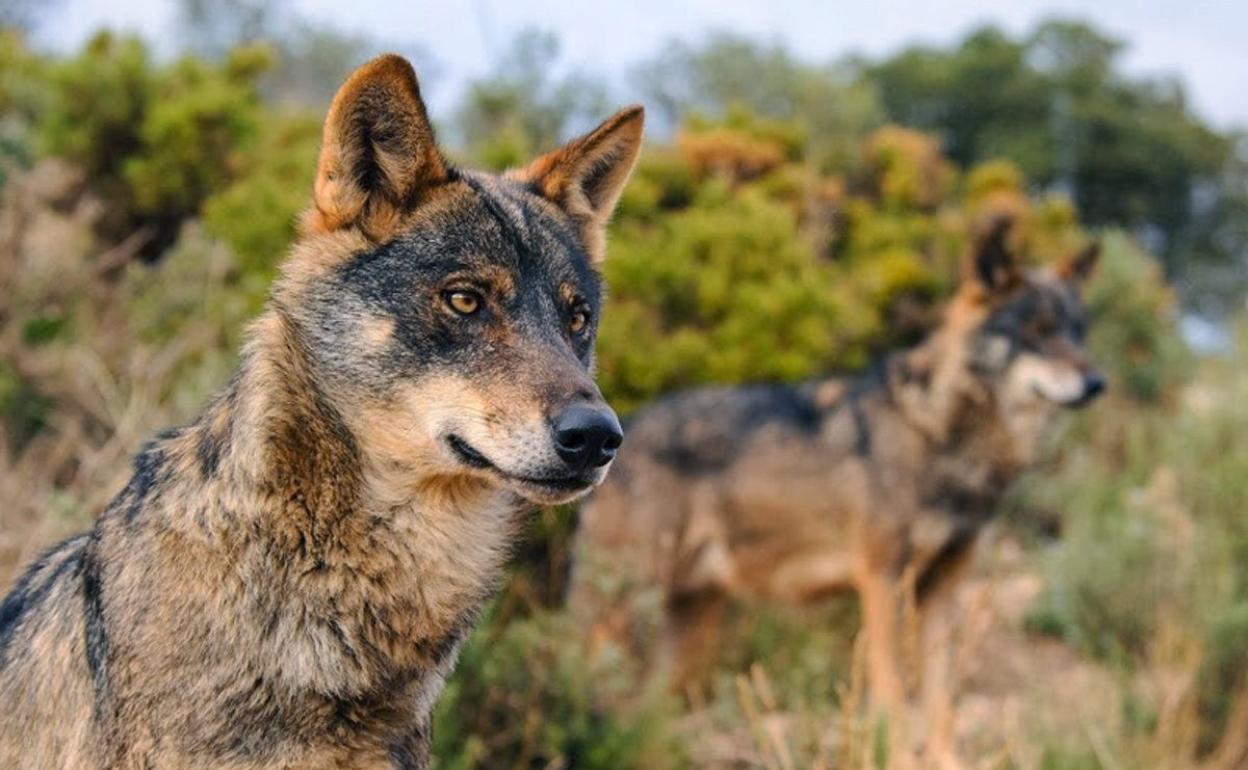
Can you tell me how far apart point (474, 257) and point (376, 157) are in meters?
0.34

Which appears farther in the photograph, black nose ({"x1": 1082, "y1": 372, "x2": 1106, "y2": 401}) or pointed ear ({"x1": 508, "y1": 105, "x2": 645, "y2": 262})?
black nose ({"x1": 1082, "y1": 372, "x2": 1106, "y2": 401})

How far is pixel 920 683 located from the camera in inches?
307

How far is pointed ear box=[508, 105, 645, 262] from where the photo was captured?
3787 mm

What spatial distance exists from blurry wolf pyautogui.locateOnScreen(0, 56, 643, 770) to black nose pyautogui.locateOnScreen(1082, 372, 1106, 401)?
5.23 m

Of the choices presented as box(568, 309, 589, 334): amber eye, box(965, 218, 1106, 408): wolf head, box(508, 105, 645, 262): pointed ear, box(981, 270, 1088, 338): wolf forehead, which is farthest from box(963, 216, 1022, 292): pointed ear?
box(568, 309, 589, 334): amber eye

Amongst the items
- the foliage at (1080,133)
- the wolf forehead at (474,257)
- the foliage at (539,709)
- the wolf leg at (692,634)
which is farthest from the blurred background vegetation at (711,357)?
the foliage at (1080,133)

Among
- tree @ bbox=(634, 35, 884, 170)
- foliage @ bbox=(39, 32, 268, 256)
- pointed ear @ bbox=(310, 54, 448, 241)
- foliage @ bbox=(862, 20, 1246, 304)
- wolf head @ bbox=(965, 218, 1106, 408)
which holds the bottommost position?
foliage @ bbox=(862, 20, 1246, 304)

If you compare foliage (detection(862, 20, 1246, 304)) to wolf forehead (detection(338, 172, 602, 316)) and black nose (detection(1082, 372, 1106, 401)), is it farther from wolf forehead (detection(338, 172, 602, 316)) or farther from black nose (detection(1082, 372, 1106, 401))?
wolf forehead (detection(338, 172, 602, 316))

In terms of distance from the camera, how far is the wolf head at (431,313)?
9.89 feet

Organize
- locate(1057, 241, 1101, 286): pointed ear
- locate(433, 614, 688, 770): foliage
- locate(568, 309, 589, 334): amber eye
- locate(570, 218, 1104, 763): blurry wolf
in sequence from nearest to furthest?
locate(568, 309, 589, 334): amber eye, locate(433, 614, 688, 770): foliage, locate(570, 218, 1104, 763): blurry wolf, locate(1057, 241, 1101, 286): pointed ear

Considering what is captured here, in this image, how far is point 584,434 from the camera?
2943 millimetres

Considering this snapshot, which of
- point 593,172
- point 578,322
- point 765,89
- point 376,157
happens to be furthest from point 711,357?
point 765,89

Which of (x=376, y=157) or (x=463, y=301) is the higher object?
(x=376, y=157)

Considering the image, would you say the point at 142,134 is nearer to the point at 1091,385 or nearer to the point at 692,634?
the point at 692,634
